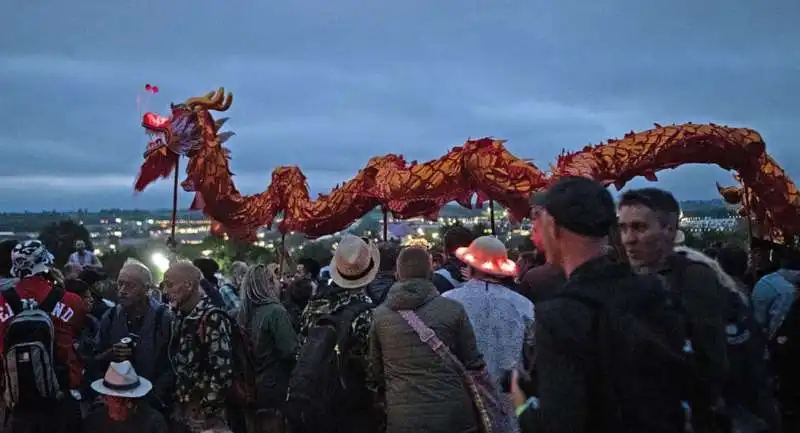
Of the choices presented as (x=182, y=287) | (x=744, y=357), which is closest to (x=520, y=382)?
(x=744, y=357)

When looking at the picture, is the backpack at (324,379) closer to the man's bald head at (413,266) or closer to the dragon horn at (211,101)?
the man's bald head at (413,266)

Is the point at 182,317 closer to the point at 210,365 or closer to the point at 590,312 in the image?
the point at 210,365

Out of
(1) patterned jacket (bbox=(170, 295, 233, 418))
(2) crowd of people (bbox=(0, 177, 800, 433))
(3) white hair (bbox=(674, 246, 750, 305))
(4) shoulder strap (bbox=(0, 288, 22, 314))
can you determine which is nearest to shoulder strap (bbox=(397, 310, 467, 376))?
(2) crowd of people (bbox=(0, 177, 800, 433))

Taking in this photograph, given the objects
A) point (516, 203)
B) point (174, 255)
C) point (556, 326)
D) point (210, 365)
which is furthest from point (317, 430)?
point (516, 203)

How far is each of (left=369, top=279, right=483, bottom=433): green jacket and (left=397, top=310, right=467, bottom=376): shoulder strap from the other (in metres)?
0.02

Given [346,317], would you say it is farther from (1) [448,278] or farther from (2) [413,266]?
(1) [448,278]

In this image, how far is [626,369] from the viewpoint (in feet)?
7.40

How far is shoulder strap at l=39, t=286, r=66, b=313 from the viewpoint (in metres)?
5.25

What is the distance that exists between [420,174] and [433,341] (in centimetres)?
640

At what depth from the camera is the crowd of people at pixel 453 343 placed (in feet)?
7.50

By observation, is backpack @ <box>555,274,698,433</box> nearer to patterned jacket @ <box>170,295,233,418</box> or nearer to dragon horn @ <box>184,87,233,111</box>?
patterned jacket @ <box>170,295,233,418</box>

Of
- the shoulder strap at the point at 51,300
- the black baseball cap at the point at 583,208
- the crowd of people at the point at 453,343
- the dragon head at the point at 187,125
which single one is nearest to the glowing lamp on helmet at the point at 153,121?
the dragon head at the point at 187,125

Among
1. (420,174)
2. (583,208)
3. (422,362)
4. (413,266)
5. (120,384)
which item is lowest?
(120,384)

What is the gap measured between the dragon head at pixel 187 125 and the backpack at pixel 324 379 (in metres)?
6.80
